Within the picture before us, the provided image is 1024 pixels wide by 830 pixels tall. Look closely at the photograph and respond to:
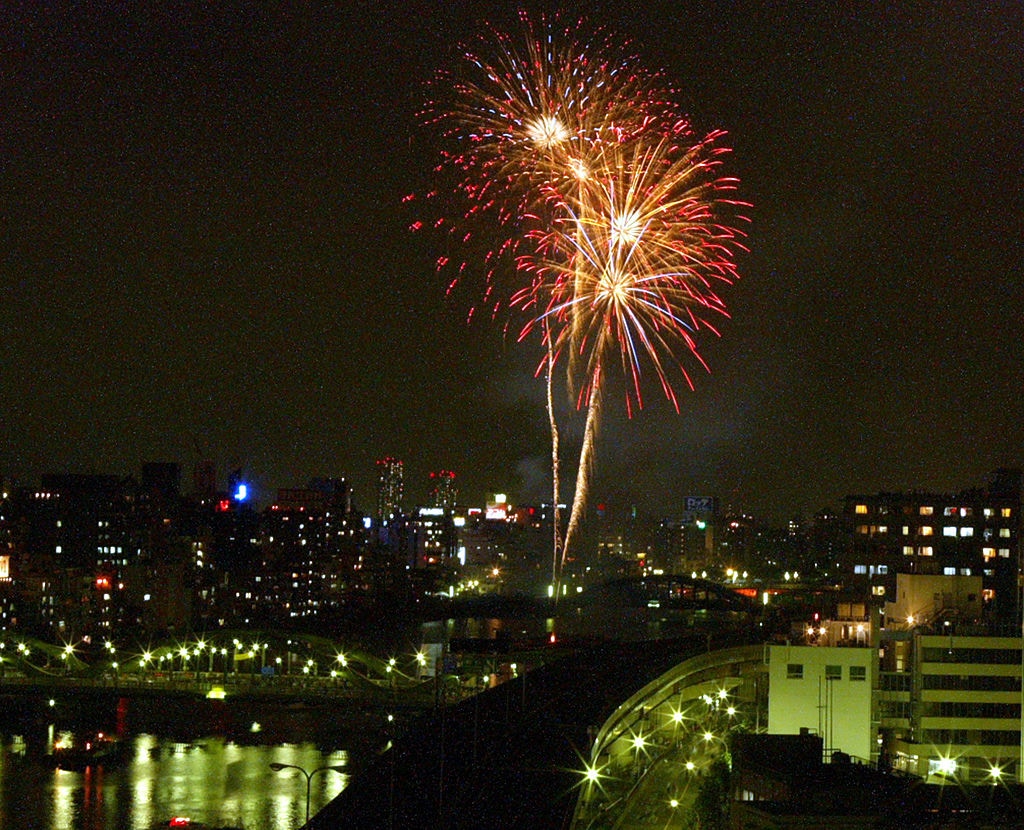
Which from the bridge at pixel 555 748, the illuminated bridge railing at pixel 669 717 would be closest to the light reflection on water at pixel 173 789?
the bridge at pixel 555 748

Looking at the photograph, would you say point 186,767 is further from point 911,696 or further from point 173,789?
point 911,696

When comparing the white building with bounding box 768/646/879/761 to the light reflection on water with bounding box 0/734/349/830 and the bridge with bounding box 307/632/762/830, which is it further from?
the light reflection on water with bounding box 0/734/349/830

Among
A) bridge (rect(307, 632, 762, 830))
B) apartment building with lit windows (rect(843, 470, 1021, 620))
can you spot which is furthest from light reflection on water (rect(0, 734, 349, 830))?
apartment building with lit windows (rect(843, 470, 1021, 620))

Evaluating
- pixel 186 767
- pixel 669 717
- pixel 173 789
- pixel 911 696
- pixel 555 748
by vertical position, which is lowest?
pixel 186 767

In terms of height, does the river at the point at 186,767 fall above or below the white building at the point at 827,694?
below

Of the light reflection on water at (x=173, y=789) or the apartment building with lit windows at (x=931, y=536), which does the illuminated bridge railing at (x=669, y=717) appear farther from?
the apartment building with lit windows at (x=931, y=536)

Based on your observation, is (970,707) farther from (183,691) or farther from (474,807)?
(183,691)

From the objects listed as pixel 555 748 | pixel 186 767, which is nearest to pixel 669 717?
pixel 555 748
